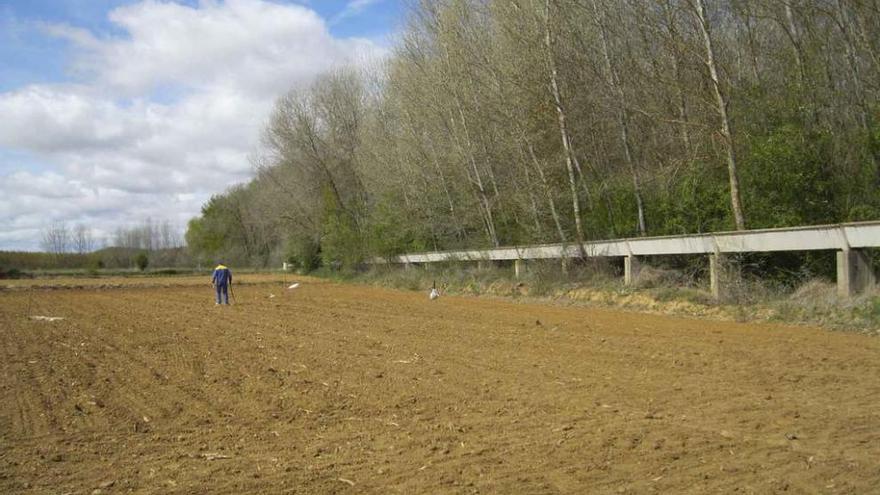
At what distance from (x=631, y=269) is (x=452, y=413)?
14.4 metres

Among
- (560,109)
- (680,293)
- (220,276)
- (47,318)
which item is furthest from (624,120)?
(47,318)

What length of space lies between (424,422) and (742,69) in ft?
68.0

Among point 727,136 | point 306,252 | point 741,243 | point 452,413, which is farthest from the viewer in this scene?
point 306,252

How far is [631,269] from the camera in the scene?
21.1 metres

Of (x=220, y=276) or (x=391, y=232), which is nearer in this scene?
(x=220, y=276)

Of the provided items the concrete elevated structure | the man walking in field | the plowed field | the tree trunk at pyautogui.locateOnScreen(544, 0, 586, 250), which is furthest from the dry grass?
the man walking in field

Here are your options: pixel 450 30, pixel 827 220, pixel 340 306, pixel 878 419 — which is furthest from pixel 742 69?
pixel 878 419

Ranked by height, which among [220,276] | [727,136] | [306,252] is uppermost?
[727,136]

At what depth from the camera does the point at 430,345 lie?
523 inches

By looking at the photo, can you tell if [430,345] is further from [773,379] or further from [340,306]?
[340,306]

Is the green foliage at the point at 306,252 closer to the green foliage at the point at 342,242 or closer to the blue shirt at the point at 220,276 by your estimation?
the green foliage at the point at 342,242

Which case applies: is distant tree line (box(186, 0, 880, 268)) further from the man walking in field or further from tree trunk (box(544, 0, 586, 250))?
the man walking in field

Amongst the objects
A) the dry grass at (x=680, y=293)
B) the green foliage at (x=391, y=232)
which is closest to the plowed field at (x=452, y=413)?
the dry grass at (x=680, y=293)

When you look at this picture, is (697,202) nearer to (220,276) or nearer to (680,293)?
(680,293)
